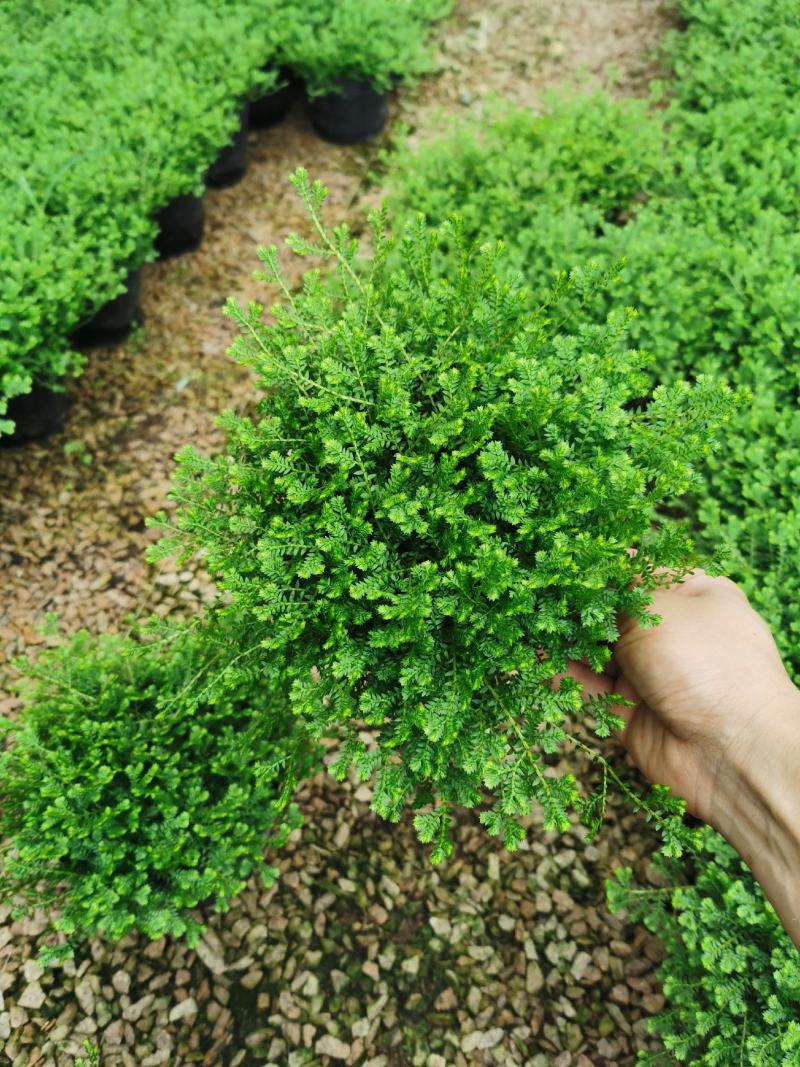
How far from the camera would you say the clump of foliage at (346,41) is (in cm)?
549

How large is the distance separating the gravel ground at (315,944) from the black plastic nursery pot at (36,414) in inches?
3.0

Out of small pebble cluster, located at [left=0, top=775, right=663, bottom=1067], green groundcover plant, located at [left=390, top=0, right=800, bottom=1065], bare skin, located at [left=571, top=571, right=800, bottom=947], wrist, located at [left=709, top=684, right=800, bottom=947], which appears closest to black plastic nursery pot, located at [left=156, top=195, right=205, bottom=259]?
green groundcover plant, located at [left=390, top=0, right=800, bottom=1065]

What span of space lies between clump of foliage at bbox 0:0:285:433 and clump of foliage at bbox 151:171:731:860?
203 cm

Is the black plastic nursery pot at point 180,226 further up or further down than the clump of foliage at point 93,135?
further down

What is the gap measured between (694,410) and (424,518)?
2.77 ft

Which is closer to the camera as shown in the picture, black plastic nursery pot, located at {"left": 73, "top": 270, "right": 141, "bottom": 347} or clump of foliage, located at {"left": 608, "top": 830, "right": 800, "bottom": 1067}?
clump of foliage, located at {"left": 608, "top": 830, "right": 800, "bottom": 1067}

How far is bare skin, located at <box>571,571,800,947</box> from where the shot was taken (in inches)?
90.0

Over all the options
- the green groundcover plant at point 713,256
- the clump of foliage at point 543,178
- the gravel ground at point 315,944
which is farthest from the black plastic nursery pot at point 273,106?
the gravel ground at point 315,944

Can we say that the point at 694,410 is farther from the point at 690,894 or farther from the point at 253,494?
the point at 690,894

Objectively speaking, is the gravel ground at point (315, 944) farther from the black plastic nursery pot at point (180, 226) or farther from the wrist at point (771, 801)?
the black plastic nursery pot at point (180, 226)

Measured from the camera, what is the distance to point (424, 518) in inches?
82.6

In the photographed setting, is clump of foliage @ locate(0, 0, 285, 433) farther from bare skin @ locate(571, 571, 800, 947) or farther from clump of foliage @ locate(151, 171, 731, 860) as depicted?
bare skin @ locate(571, 571, 800, 947)

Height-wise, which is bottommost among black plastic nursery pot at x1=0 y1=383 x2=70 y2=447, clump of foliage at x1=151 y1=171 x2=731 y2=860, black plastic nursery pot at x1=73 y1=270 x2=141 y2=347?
black plastic nursery pot at x1=0 y1=383 x2=70 y2=447

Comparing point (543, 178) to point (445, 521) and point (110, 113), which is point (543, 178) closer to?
point (110, 113)
